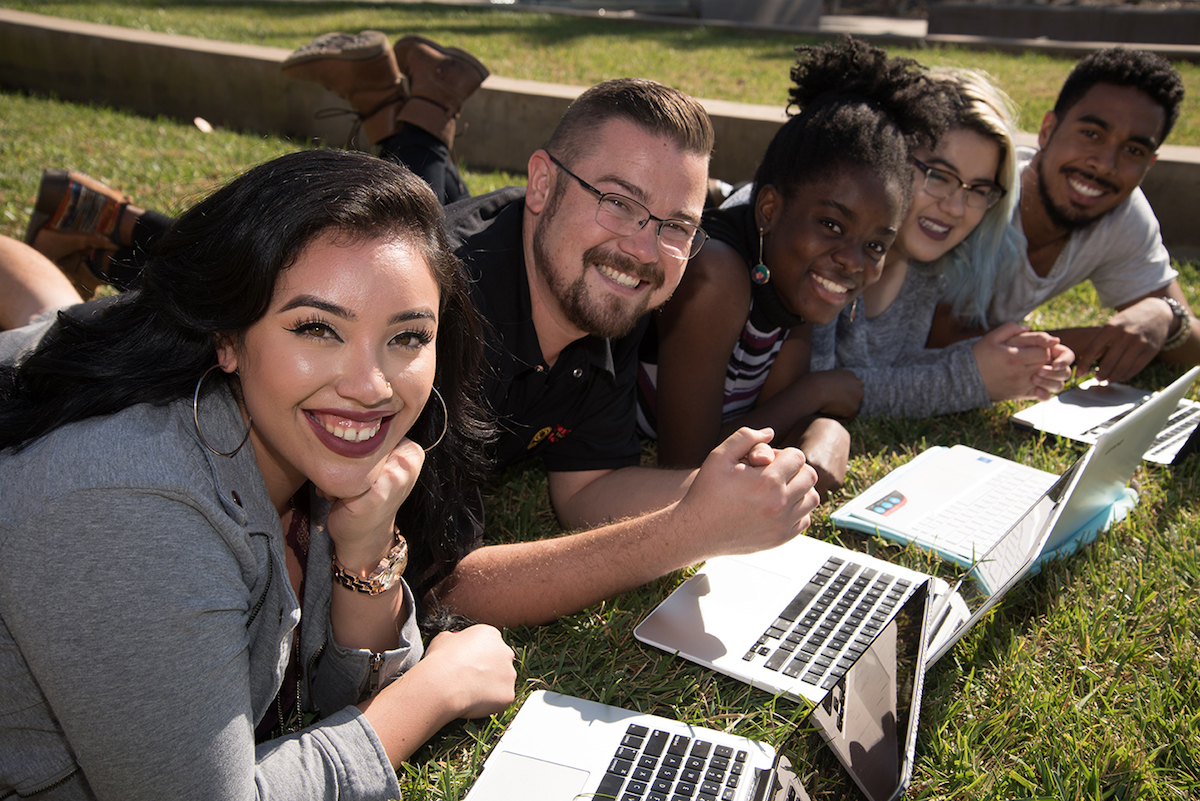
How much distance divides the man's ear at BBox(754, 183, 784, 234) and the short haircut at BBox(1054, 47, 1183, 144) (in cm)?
180

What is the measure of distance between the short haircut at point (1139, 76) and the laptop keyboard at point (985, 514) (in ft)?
6.12

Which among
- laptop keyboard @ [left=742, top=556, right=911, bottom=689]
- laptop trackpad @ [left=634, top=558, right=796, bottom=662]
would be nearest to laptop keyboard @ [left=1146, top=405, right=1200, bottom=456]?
laptop keyboard @ [left=742, top=556, right=911, bottom=689]

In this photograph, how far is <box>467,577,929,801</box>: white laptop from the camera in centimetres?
156

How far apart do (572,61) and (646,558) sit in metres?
8.02

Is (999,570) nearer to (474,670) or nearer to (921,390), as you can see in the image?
(474,670)

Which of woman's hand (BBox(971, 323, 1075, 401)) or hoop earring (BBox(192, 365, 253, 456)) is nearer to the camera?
hoop earring (BBox(192, 365, 253, 456))

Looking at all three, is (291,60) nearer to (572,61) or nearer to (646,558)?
(646,558)

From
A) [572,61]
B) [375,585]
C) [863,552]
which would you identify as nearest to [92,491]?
[375,585]

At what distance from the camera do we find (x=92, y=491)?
48.8 inches

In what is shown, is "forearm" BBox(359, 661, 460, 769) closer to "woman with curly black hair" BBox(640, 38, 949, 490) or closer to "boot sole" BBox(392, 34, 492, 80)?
"woman with curly black hair" BBox(640, 38, 949, 490)

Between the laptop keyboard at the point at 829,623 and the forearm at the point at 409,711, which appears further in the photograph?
the laptop keyboard at the point at 829,623

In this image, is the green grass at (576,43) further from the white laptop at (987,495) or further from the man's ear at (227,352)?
the man's ear at (227,352)

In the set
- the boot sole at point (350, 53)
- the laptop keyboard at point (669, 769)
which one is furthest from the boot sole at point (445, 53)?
the laptop keyboard at point (669, 769)

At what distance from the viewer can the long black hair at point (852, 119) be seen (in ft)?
8.88
